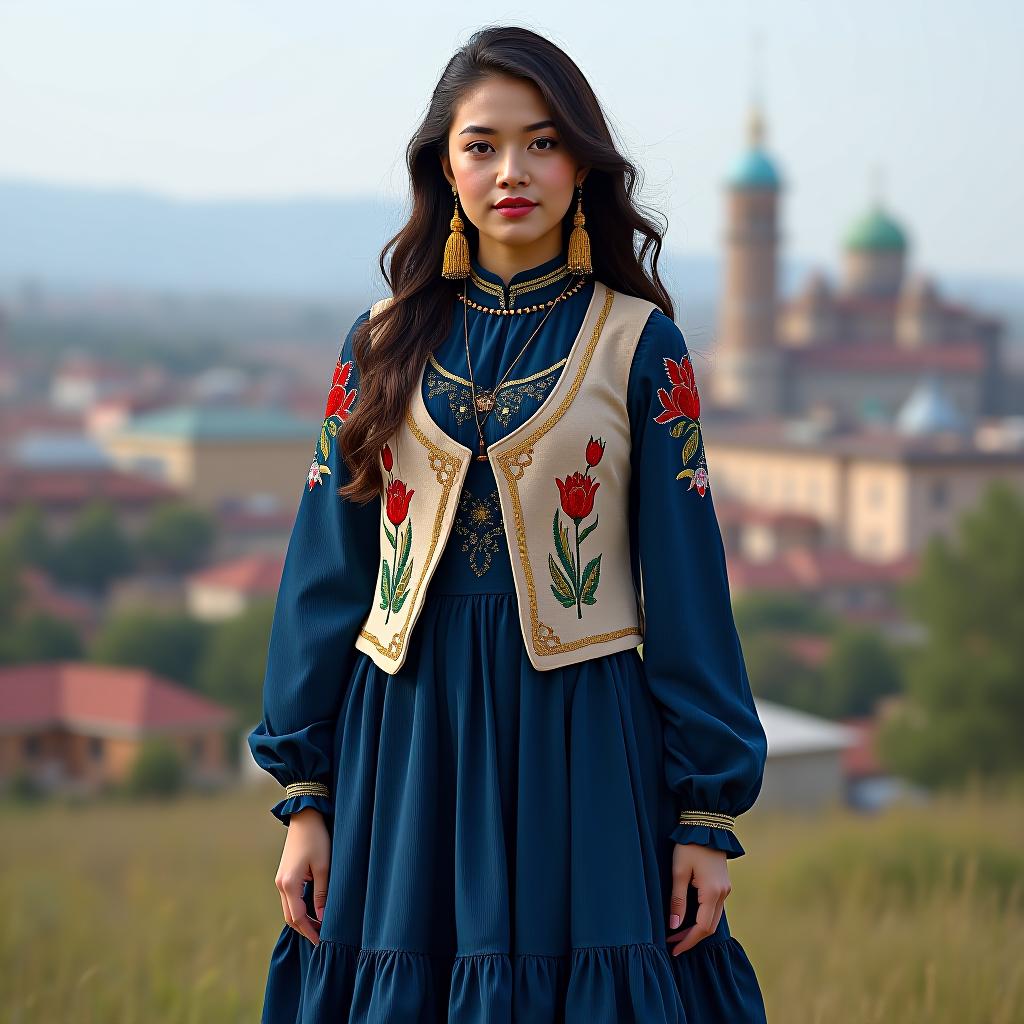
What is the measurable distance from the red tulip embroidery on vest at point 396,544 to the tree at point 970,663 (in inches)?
808

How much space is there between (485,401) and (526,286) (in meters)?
0.15

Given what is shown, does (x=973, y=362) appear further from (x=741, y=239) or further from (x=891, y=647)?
(x=891, y=647)

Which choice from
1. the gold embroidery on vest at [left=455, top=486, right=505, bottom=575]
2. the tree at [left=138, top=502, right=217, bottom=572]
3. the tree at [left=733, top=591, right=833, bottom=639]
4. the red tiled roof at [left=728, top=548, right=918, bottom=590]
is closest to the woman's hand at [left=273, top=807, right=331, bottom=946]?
the gold embroidery on vest at [left=455, top=486, right=505, bottom=575]

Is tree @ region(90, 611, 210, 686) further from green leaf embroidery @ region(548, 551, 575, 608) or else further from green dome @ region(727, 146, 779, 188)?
green dome @ region(727, 146, 779, 188)

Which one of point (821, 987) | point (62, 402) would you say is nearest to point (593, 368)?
point (821, 987)

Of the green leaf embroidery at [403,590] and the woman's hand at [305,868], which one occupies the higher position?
the green leaf embroidery at [403,590]

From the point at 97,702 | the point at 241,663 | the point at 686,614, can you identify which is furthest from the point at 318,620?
the point at 241,663

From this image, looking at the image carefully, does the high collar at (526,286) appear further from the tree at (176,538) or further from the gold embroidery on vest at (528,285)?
the tree at (176,538)

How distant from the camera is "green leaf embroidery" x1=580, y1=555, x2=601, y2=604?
1.61m

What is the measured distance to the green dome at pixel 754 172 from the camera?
66625mm

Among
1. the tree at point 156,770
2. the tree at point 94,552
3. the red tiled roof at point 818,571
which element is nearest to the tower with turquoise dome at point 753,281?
the red tiled roof at point 818,571

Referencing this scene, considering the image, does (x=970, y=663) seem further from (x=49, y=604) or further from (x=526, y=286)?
(x=49, y=604)

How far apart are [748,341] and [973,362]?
9.57 meters

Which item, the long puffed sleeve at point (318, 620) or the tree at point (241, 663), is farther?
the tree at point (241, 663)
